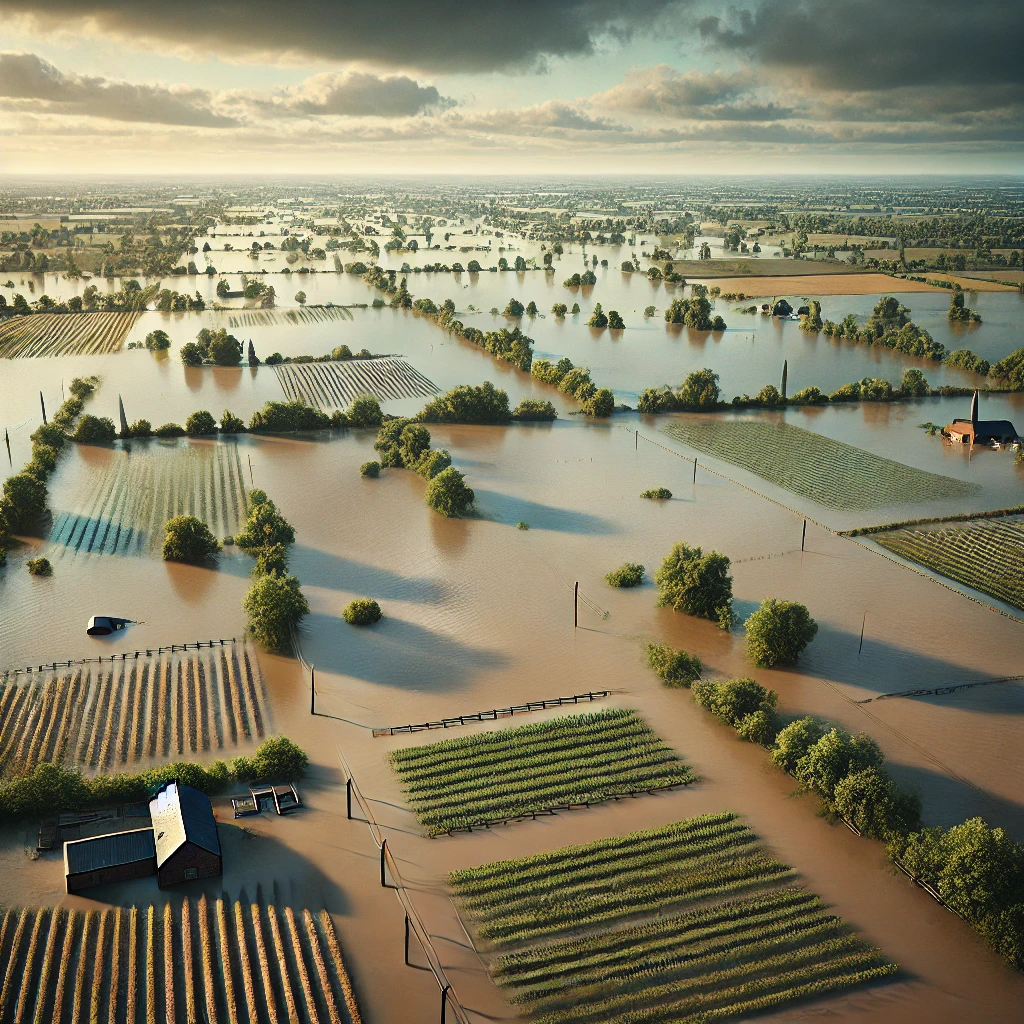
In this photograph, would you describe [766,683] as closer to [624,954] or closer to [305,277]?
[624,954]

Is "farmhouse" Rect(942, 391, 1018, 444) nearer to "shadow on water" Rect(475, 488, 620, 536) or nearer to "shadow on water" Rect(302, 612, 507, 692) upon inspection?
"shadow on water" Rect(475, 488, 620, 536)

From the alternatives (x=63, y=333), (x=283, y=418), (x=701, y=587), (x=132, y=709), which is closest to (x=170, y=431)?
(x=283, y=418)

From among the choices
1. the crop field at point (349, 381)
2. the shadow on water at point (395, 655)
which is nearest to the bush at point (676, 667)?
the shadow on water at point (395, 655)

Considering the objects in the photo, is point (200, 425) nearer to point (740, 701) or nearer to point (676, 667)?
point (676, 667)

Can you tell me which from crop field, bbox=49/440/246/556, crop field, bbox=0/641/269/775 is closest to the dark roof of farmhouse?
crop field, bbox=0/641/269/775

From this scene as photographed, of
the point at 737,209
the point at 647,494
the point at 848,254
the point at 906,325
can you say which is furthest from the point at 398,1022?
the point at 737,209

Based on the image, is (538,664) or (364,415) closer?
(538,664)

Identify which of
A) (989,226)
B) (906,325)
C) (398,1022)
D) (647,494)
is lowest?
(398,1022)

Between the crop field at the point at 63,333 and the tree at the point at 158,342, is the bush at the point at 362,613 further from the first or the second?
the crop field at the point at 63,333
